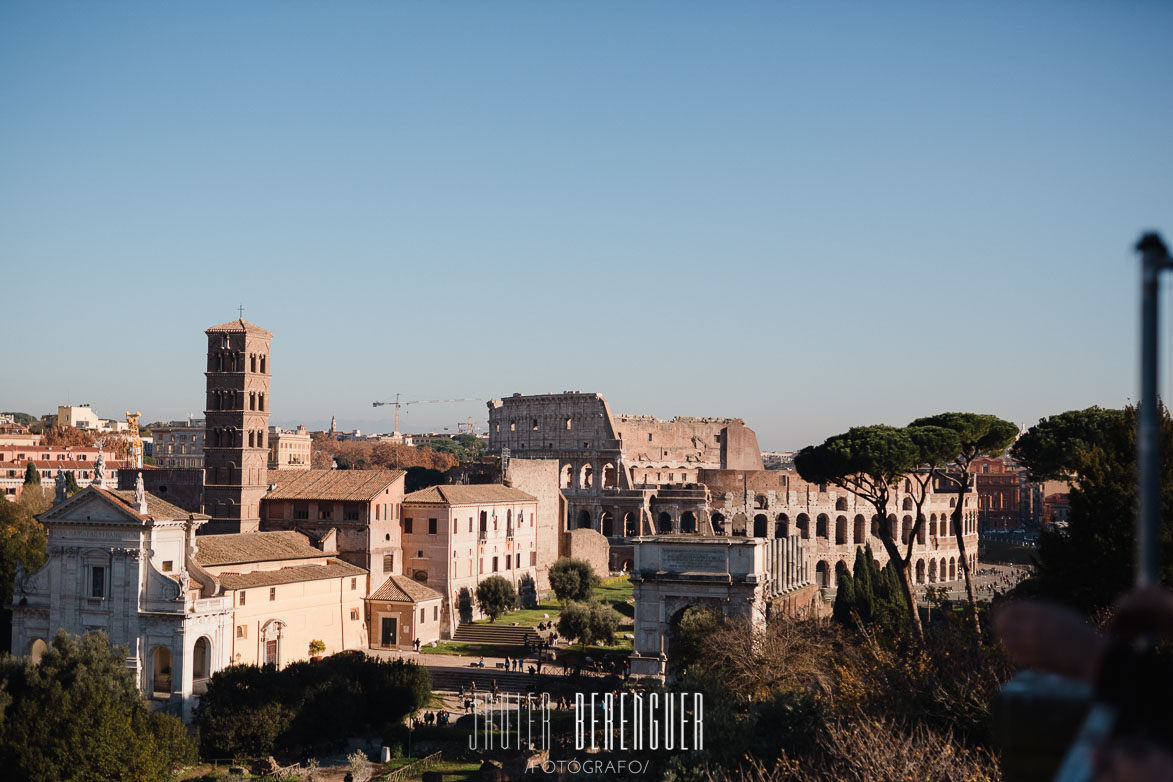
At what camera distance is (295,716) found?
26906 mm

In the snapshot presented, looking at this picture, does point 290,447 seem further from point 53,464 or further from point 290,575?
point 290,575

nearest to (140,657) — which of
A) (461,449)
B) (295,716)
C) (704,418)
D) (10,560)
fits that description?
(295,716)

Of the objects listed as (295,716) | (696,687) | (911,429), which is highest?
(911,429)

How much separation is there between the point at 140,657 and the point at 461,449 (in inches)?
4945

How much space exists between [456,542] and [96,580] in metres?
13.2

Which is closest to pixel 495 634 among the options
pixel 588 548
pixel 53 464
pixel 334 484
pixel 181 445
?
pixel 334 484

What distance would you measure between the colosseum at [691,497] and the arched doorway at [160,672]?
2697 cm

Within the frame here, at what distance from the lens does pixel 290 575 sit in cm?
3369

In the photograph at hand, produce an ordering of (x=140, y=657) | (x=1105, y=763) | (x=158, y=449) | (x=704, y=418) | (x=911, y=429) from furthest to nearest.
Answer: (x=158, y=449), (x=704, y=418), (x=911, y=429), (x=140, y=657), (x=1105, y=763)

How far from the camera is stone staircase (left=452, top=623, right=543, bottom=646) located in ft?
125

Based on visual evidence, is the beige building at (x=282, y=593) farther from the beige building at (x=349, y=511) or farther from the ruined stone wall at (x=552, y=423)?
the ruined stone wall at (x=552, y=423)

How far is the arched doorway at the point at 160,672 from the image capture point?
2970 centimetres

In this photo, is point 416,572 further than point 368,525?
Yes

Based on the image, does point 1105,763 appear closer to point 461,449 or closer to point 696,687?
point 696,687
